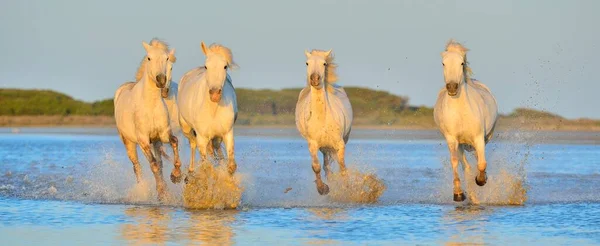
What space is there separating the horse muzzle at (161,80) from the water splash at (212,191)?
1.21 metres

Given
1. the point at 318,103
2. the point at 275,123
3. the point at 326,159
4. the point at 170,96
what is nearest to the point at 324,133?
the point at 318,103

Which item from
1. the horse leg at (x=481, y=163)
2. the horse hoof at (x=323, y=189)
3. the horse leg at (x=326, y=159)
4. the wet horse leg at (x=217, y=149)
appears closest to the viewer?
the horse leg at (x=481, y=163)

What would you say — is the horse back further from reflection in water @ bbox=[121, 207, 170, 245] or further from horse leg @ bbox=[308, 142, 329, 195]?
reflection in water @ bbox=[121, 207, 170, 245]

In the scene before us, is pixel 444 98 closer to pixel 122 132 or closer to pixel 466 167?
pixel 466 167

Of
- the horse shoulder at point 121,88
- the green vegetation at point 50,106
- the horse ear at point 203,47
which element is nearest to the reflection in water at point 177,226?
the horse ear at point 203,47

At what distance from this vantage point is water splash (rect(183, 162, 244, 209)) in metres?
14.2

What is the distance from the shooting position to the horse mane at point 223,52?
573 inches

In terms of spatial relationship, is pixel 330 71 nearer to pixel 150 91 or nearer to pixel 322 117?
pixel 322 117

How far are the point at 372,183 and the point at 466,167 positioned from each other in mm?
1441

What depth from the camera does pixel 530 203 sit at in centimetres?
1479

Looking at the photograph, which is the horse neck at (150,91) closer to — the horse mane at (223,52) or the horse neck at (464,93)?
the horse mane at (223,52)

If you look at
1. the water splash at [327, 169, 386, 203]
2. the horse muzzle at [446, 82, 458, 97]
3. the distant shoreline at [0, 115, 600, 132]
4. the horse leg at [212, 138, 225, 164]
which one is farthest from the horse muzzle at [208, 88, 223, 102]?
the distant shoreline at [0, 115, 600, 132]

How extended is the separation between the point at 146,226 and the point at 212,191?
2.26 metres

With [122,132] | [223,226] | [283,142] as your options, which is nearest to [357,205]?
[223,226]
